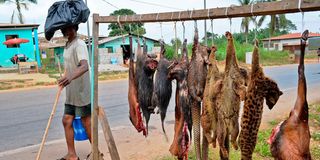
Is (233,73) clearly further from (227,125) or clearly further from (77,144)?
(77,144)

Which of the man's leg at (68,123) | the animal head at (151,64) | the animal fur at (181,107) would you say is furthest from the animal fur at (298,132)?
the man's leg at (68,123)

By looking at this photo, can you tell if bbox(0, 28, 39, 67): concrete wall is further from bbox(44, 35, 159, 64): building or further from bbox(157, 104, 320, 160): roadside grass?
bbox(157, 104, 320, 160): roadside grass

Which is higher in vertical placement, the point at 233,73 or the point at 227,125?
the point at 233,73

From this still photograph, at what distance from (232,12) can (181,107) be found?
0.94m

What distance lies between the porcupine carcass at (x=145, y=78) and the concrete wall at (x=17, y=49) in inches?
1134

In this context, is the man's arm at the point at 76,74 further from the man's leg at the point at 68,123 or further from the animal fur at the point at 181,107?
the animal fur at the point at 181,107

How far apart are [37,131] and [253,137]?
20.3ft

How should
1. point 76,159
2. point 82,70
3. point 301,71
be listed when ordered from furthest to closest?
1. point 76,159
2. point 82,70
3. point 301,71

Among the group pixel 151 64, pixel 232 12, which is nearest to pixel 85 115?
pixel 151 64

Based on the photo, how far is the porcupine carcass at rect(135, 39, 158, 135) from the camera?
10.2 ft

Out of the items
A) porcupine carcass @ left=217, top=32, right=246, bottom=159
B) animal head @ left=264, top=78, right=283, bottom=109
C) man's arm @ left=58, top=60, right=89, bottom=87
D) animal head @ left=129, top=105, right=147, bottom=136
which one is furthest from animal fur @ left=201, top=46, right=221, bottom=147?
man's arm @ left=58, top=60, right=89, bottom=87

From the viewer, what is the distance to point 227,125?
2307mm

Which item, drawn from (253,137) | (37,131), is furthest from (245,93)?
(37,131)

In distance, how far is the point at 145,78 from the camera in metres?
3.16
